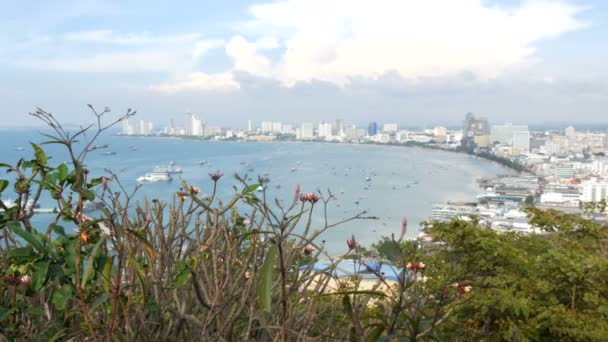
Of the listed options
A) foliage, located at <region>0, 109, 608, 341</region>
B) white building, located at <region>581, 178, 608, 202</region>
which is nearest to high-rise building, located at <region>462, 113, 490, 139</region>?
white building, located at <region>581, 178, 608, 202</region>

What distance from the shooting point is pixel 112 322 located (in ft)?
1.81

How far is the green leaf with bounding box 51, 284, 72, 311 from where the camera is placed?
1.82 feet

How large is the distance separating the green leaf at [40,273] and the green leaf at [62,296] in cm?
2

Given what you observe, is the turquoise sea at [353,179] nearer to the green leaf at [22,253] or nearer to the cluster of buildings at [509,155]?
the cluster of buildings at [509,155]

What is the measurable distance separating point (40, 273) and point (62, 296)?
4 centimetres

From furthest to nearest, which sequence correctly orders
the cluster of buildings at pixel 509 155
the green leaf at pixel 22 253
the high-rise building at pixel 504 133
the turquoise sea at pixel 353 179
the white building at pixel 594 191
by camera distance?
the high-rise building at pixel 504 133 < the white building at pixel 594 191 < the cluster of buildings at pixel 509 155 < the turquoise sea at pixel 353 179 < the green leaf at pixel 22 253

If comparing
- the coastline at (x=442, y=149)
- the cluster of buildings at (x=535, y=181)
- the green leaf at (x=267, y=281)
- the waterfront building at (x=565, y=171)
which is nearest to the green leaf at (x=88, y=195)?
the green leaf at (x=267, y=281)

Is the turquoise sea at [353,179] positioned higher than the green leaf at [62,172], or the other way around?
the green leaf at [62,172]

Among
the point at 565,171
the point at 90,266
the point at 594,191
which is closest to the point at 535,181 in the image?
the point at 565,171

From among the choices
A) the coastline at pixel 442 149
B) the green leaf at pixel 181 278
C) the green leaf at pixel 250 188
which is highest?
the green leaf at pixel 250 188

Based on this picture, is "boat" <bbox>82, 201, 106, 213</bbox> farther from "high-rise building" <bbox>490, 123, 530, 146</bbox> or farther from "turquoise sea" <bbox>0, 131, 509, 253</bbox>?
"high-rise building" <bbox>490, 123, 530, 146</bbox>

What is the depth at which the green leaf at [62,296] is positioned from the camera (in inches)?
21.9

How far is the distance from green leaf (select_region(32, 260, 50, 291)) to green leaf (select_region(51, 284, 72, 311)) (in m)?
0.02

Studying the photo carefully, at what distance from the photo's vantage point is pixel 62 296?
569 millimetres
